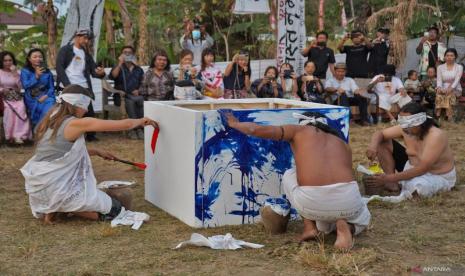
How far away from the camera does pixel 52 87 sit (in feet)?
30.8

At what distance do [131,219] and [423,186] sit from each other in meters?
2.56

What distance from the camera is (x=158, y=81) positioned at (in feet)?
31.7

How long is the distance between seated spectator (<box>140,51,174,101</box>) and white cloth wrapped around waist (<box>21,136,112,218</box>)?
4.36 meters

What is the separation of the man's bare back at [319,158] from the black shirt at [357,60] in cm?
739

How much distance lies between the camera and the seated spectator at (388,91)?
1158 cm

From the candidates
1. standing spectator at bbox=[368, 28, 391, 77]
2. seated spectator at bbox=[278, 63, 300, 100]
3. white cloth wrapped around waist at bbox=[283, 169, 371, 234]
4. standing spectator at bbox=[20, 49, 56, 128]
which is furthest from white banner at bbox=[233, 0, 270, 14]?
white cloth wrapped around waist at bbox=[283, 169, 371, 234]

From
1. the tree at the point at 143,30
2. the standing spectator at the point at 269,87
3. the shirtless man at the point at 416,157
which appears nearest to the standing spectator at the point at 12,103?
the standing spectator at the point at 269,87

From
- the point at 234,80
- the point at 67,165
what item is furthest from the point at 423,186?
the point at 234,80

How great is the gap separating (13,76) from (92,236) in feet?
16.4

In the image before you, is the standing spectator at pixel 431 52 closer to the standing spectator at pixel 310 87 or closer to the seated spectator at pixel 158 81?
the standing spectator at pixel 310 87

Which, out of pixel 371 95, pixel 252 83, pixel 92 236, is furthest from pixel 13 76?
pixel 371 95

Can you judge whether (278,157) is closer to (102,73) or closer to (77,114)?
(77,114)

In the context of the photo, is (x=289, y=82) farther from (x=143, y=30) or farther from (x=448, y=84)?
(x=143, y=30)

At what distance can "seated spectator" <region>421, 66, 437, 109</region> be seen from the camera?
12.1 m
